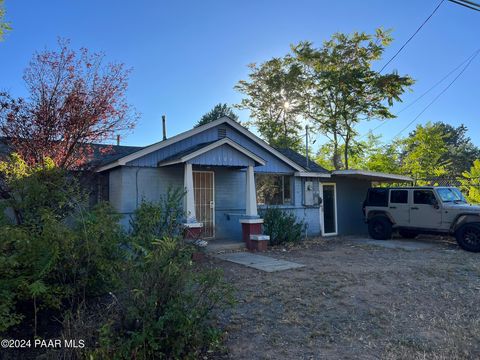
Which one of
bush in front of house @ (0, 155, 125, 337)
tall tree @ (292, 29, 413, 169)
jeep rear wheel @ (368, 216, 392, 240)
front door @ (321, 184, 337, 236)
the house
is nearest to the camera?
bush in front of house @ (0, 155, 125, 337)

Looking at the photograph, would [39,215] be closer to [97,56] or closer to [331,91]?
[97,56]

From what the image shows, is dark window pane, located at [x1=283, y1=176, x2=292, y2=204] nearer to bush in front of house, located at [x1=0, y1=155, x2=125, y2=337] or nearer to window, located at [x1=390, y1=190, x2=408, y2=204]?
window, located at [x1=390, y1=190, x2=408, y2=204]

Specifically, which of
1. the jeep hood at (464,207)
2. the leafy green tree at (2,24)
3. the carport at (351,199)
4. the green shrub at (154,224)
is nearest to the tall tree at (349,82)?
the carport at (351,199)

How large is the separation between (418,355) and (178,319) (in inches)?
96.6

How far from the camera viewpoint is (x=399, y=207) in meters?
12.5

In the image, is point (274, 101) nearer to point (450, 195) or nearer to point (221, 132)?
point (221, 132)

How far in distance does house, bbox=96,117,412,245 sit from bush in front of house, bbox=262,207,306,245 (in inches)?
18.7

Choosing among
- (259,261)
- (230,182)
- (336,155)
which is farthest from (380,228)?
(336,155)

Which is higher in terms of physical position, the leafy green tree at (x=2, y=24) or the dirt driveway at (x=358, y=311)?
the leafy green tree at (x=2, y=24)

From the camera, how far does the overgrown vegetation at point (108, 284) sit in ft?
10.9

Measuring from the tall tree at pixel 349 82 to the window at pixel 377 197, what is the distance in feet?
27.7

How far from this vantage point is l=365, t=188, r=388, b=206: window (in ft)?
43.0

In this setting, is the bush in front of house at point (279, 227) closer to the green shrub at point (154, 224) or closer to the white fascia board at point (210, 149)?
the white fascia board at point (210, 149)

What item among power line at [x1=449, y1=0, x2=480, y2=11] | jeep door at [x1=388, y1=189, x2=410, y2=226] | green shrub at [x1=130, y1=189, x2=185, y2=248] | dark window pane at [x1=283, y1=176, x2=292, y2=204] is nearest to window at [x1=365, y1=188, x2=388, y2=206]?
jeep door at [x1=388, y1=189, x2=410, y2=226]
